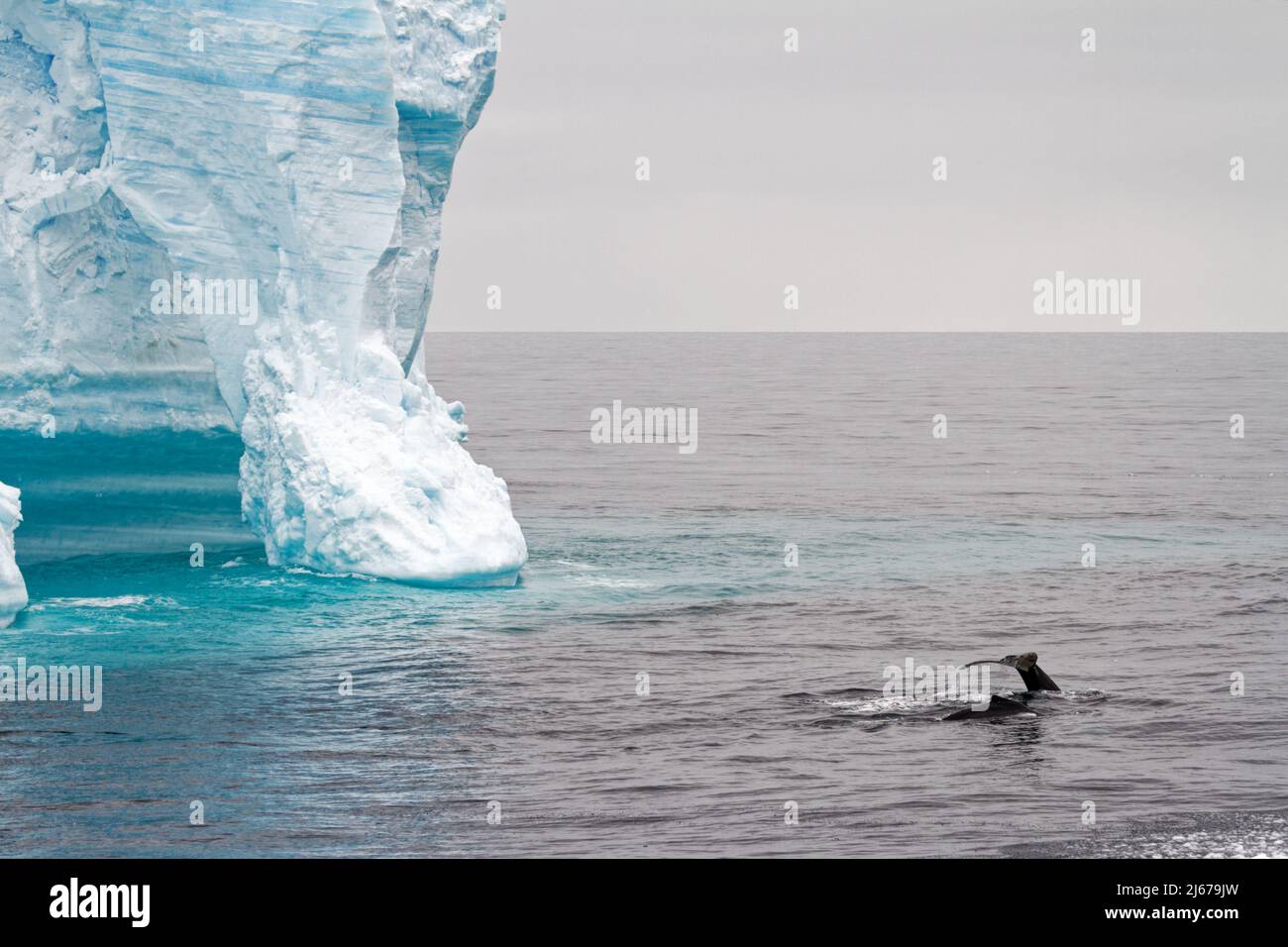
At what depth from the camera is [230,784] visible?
20.8 metres

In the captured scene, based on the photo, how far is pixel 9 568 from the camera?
27.9 meters

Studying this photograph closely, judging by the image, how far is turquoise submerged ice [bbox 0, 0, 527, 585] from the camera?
31266 millimetres

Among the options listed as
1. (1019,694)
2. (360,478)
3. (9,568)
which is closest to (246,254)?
(360,478)

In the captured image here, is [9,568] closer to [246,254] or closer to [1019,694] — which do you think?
[246,254]

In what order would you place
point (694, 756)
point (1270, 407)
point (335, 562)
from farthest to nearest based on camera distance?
1. point (1270, 407)
2. point (335, 562)
3. point (694, 756)

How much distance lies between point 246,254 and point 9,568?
303 inches

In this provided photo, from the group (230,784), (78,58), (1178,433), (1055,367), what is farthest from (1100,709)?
(1055,367)

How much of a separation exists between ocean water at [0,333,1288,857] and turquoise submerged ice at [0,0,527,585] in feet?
4.12

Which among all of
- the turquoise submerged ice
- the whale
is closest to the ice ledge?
the turquoise submerged ice

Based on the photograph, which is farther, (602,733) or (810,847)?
(602,733)

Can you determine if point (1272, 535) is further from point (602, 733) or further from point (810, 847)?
point (810, 847)

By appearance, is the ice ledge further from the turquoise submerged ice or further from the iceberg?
the iceberg

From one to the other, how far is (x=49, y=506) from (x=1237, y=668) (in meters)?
22.6

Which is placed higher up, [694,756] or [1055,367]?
[1055,367]
